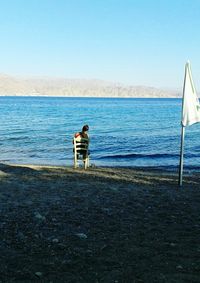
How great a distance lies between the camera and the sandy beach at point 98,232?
6.51 m

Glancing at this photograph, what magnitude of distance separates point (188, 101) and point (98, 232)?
6611 millimetres

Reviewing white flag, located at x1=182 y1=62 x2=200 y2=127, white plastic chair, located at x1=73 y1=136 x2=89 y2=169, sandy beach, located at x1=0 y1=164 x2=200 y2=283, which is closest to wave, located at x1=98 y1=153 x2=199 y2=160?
white plastic chair, located at x1=73 y1=136 x2=89 y2=169

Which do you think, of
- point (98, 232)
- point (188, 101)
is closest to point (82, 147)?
point (188, 101)

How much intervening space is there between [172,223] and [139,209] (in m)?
1.31

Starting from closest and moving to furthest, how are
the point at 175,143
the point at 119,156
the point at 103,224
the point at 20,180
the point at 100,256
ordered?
the point at 100,256
the point at 103,224
the point at 20,180
the point at 119,156
the point at 175,143

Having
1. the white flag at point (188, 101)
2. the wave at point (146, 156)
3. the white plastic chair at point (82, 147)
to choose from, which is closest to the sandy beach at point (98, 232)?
the white flag at point (188, 101)

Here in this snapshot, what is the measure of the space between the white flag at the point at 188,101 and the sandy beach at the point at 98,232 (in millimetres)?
2060

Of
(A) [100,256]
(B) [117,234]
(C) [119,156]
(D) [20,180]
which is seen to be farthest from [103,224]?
(C) [119,156]

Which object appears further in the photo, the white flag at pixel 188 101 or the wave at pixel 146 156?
the wave at pixel 146 156

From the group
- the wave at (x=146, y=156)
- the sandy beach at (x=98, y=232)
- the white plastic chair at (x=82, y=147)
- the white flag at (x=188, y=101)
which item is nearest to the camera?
the sandy beach at (x=98, y=232)

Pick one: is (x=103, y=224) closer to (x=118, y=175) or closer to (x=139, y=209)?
(x=139, y=209)

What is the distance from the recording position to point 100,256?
7.17 metres

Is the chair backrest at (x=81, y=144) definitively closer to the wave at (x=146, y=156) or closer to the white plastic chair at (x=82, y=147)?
the white plastic chair at (x=82, y=147)

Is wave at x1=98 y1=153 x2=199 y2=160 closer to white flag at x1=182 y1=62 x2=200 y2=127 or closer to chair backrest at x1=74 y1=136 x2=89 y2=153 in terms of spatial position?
chair backrest at x1=74 y1=136 x2=89 y2=153
